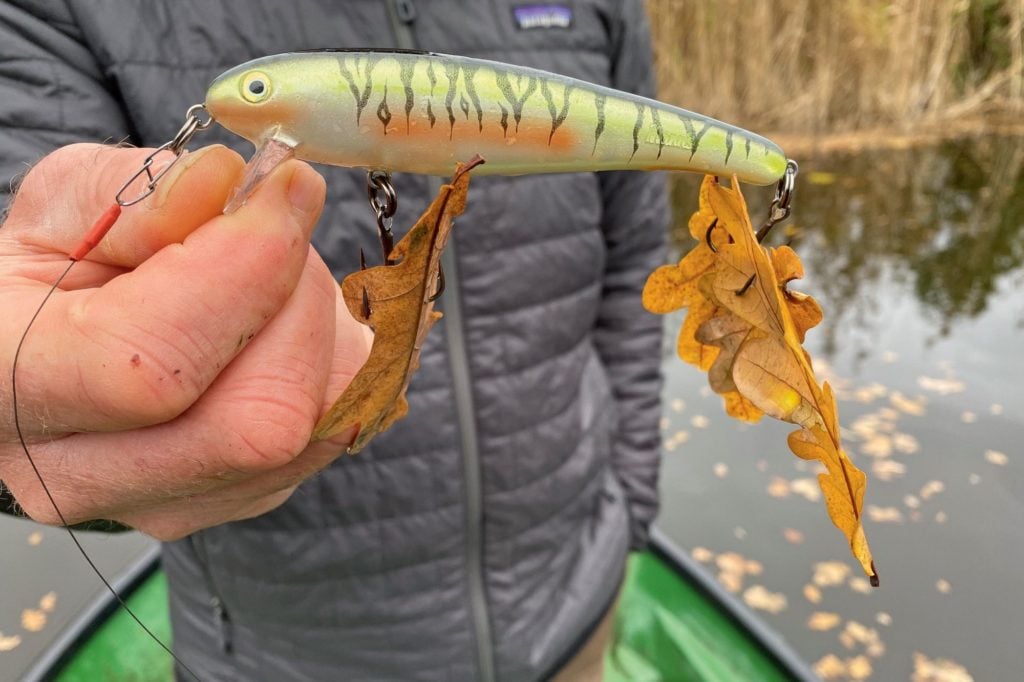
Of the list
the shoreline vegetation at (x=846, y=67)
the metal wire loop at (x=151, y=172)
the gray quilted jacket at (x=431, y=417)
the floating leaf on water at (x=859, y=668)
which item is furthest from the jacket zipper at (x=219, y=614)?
the shoreline vegetation at (x=846, y=67)

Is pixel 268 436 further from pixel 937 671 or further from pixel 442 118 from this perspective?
pixel 937 671

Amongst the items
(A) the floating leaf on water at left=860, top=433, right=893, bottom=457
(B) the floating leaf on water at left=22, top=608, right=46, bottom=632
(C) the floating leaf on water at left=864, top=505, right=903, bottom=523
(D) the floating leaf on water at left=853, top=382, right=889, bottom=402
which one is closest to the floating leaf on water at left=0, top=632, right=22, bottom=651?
(B) the floating leaf on water at left=22, top=608, right=46, bottom=632

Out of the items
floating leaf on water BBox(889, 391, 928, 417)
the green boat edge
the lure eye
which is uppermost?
the lure eye

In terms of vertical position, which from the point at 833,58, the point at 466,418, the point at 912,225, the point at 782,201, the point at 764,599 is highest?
the point at 782,201

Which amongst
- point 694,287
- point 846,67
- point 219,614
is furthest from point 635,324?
point 846,67

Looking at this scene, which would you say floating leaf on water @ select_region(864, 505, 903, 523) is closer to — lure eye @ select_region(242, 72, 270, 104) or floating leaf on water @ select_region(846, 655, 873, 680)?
floating leaf on water @ select_region(846, 655, 873, 680)

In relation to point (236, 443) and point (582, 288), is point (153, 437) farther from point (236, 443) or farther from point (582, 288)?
point (582, 288)

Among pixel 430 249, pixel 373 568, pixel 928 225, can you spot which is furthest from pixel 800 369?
pixel 928 225
